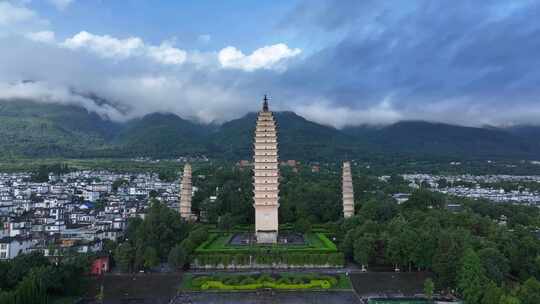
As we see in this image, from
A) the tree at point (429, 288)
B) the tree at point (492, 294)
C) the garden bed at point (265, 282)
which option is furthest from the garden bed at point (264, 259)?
the tree at point (492, 294)

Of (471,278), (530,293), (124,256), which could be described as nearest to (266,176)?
(124,256)

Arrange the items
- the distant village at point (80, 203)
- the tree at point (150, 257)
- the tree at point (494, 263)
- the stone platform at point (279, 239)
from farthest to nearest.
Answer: the stone platform at point (279, 239) → the distant village at point (80, 203) → the tree at point (150, 257) → the tree at point (494, 263)

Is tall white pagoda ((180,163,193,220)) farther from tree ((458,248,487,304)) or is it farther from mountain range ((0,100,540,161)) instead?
mountain range ((0,100,540,161))

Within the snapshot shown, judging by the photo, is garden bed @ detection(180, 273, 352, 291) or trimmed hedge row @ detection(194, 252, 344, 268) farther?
trimmed hedge row @ detection(194, 252, 344, 268)

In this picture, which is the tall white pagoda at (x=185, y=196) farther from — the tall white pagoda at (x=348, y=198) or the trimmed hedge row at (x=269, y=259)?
the trimmed hedge row at (x=269, y=259)

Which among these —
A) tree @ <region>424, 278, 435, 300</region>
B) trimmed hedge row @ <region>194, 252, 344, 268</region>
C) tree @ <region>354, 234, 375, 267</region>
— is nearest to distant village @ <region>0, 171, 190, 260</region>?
trimmed hedge row @ <region>194, 252, 344, 268</region>

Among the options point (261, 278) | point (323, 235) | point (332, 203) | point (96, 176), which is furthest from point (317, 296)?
point (96, 176)
